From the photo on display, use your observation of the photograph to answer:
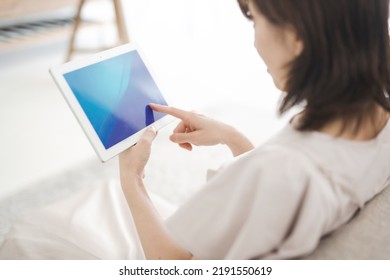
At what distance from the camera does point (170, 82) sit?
289 centimetres

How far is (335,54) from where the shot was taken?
571mm

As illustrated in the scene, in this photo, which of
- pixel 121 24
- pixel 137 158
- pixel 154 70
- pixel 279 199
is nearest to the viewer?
pixel 279 199

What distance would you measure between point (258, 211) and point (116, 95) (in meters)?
0.47

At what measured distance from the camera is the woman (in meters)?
0.55

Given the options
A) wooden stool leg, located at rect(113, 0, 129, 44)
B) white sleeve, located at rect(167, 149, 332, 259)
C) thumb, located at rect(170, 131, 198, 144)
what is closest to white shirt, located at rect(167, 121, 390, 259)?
white sleeve, located at rect(167, 149, 332, 259)

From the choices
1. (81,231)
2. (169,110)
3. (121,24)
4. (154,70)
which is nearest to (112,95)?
(169,110)

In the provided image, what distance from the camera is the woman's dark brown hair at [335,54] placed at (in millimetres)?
552

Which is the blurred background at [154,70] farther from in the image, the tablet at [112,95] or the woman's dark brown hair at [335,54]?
the woman's dark brown hair at [335,54]

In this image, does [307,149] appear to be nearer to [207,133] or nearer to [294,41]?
[294,41]

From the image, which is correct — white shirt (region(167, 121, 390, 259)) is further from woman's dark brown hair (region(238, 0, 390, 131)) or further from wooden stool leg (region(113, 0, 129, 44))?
wooden stool leg (region(113, 0, 129, 44))

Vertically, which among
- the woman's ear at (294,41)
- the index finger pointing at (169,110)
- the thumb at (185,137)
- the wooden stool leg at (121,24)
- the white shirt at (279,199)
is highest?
the wooden stool leg at (121,24)

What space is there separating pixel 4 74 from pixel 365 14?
285cm

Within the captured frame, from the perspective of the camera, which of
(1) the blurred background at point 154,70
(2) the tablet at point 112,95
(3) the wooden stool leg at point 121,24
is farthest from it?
(3) the wooden stool leg at point 121,24

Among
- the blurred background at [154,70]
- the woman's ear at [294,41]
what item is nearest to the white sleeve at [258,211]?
the woman's ear at [294,41]
